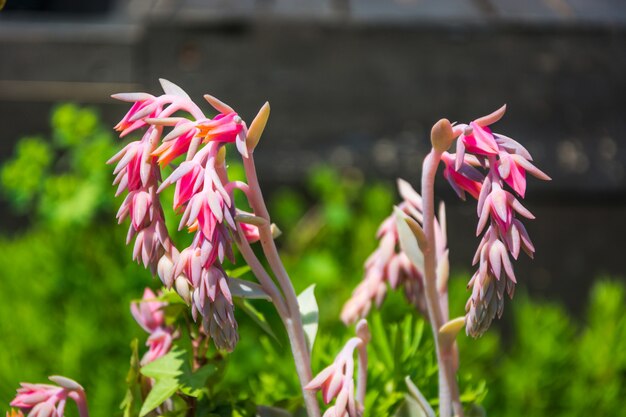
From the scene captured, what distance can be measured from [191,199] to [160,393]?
0.13 metres

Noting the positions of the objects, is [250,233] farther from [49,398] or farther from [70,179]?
[70,179]

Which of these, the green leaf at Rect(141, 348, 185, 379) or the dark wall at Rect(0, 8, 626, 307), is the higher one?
the green leaf at Rect(141, 348, 185, 379)

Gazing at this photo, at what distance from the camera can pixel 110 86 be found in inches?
81.1

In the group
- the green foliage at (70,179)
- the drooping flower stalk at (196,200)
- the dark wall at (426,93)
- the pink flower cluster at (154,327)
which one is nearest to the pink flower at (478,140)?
the drooping flower stalk at (196,200)

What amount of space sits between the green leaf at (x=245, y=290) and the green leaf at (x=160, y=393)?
0.21ft

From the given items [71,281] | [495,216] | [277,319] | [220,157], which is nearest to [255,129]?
[220,157]

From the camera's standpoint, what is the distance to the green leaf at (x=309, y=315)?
1.59ft

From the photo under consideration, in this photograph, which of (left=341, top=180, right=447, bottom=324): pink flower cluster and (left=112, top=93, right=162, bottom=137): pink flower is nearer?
(left=112, top=93, right=162, bottom=137): pink flower

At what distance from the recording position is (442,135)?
436 mm

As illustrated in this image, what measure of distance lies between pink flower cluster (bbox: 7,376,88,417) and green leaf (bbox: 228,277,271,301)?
10 centimetres

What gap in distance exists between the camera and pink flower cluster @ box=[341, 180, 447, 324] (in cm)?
56

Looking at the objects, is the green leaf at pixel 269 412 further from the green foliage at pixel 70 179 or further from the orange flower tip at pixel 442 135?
the green foliage at pixel 70 179

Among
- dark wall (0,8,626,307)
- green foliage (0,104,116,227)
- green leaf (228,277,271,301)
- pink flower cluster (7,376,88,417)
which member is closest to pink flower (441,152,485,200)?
green leaf (228,277,271,301)

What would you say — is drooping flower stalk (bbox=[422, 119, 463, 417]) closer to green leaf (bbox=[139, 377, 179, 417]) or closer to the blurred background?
green leaf (bbox=[139, 377, 179, 417])
